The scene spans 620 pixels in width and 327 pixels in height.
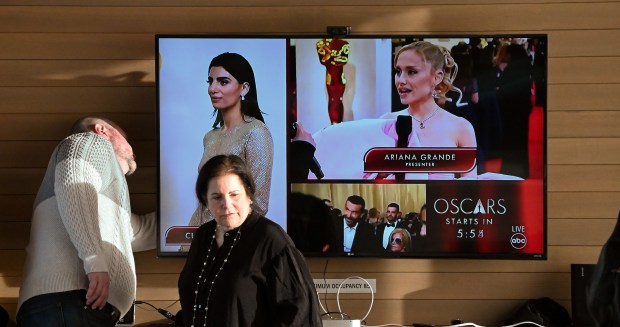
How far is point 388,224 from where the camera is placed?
3.97 meters

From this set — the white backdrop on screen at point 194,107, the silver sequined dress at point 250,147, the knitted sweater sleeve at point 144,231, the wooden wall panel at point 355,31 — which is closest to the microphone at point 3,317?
the wooden wall panel at point 355,31

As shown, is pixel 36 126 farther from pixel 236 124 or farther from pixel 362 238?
pixel 362 238

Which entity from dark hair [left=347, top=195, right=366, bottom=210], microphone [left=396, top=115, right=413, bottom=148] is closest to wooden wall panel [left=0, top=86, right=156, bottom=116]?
dark hair [left=347, top=195, right=366, bottom=210]

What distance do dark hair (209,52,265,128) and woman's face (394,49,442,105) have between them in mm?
589

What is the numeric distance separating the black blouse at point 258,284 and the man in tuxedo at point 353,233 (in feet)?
3.80

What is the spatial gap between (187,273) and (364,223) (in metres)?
1.20

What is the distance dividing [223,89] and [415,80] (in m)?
0.80

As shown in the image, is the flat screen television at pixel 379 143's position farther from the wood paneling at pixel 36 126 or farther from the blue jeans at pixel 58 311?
the blue jeans at pixel 58 311

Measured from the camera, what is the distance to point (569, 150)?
4.10 metres

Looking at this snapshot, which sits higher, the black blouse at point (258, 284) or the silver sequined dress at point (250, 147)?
the silver sequined dress at point (250, 147)

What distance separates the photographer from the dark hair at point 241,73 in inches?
157

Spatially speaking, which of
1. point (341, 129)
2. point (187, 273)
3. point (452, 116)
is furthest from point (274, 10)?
point (187, 273)

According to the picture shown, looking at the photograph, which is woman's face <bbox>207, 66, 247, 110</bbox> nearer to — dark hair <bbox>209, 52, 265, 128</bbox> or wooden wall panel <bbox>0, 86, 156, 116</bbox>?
dark hair <bbox>209, 52, 265, 128</bbox>

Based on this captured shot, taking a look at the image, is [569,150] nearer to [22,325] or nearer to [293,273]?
[293,273]
